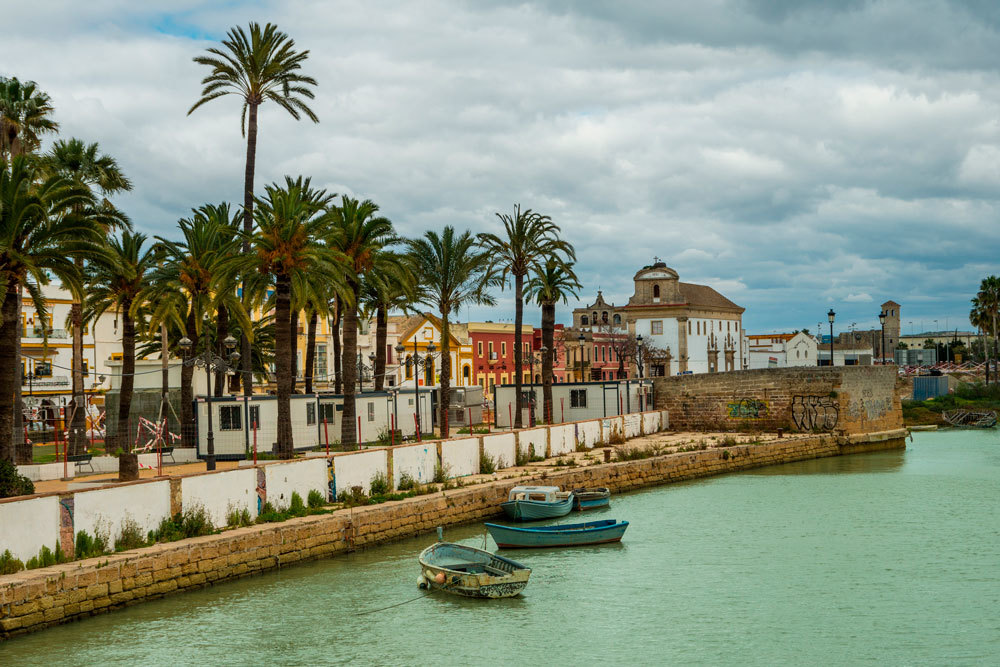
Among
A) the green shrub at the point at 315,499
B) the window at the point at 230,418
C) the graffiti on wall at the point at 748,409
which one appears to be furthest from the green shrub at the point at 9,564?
the graffiti on wall at the point at 748,409

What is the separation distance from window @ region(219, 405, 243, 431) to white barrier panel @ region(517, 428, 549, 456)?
11.0m

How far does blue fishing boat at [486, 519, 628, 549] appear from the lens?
27.5 meters

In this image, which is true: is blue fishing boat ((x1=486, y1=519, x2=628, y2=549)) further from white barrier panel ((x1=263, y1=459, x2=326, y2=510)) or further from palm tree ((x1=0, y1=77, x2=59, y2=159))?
palm tree ((x1=0, y1=77, x2=59, y2=159))

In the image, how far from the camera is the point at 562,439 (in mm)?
43844

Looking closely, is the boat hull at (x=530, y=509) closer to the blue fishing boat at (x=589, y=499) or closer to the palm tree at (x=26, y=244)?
the blue fishing boat at (x=589, y=499)

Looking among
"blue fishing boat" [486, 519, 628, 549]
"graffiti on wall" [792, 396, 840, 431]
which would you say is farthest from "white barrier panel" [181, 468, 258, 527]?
"graffiti on wall" [792, 396, 840, 431]

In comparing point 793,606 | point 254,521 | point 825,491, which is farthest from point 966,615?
point 825,491

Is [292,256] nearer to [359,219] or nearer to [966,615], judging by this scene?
[359,219]

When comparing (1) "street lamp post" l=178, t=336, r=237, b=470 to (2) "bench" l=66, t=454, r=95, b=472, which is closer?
(1) "street lamp post" l=178, t=336, r=237, b=470

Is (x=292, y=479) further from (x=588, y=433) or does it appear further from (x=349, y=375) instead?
(x=588, y=433)

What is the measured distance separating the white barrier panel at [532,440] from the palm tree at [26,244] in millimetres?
18514

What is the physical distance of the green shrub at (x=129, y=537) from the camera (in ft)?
71.3

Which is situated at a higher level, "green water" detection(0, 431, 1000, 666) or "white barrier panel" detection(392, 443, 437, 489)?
"white barrier panel" detection(392, 443, 437, 489)

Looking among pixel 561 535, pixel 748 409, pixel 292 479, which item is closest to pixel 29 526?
pixel 292 479
